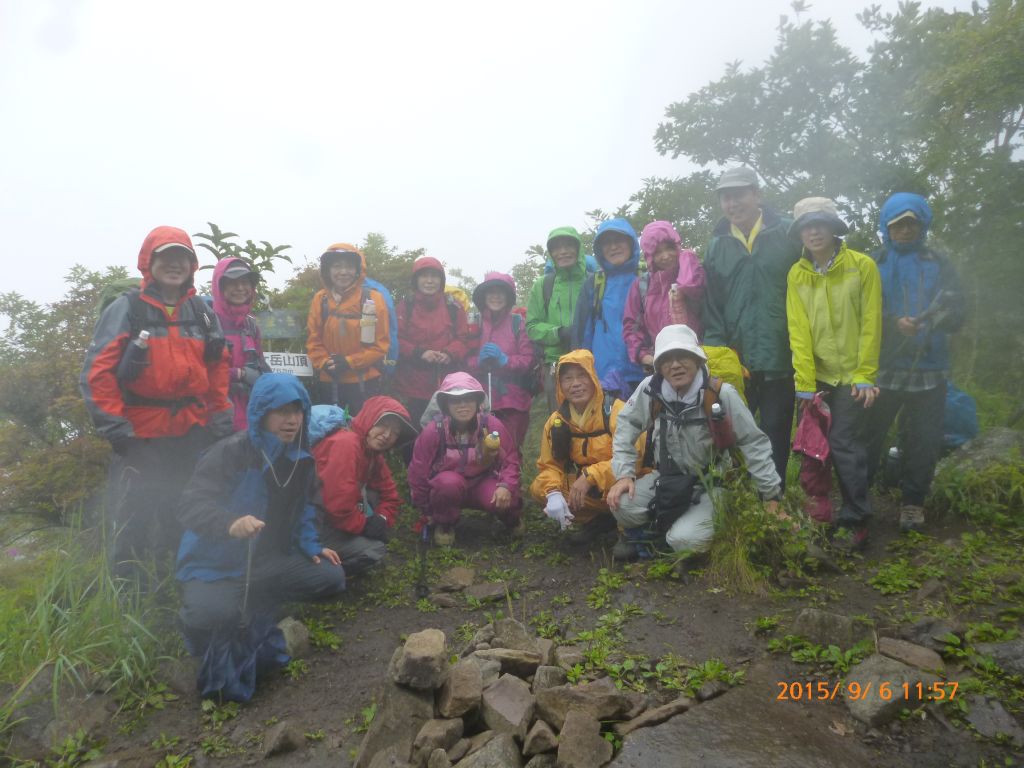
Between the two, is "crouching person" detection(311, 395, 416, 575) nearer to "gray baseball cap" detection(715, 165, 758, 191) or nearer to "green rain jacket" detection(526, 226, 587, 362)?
"green rain jacket" detection(526, 226, 587, 362)

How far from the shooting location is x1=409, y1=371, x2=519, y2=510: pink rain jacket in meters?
5.39

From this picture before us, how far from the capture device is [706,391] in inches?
169

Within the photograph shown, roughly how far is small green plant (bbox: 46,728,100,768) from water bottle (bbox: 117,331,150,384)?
1.94 metres

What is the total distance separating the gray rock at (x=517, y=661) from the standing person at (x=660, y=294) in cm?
249

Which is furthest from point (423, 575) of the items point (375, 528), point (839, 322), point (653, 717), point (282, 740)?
point (839, 322)

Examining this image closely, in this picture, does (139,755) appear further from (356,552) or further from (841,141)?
(841,141)

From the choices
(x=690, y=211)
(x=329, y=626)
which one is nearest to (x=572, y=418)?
(x=329, y=626)

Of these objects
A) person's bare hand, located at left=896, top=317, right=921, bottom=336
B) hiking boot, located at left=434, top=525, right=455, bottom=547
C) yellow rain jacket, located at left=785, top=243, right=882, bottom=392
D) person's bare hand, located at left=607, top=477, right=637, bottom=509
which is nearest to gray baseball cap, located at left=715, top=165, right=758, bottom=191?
yellow rain jacket, located at left=785, top=243, right=882, bottom=392

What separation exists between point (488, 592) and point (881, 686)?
2.41 metres

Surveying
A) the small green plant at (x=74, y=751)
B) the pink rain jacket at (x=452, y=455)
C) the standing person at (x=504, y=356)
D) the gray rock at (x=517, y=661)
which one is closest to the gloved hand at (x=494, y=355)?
the standing person at (x=504, y=356)

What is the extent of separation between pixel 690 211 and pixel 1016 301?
6110 millimetres

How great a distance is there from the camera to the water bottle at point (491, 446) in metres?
5.32

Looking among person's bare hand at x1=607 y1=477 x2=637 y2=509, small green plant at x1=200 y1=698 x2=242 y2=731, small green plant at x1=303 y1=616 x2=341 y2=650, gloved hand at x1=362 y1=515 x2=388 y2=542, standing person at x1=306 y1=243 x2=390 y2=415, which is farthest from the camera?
standing person at x1=306 y1=243 x2=390 y2=415

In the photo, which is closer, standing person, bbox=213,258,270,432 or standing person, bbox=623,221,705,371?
standing person, bbox=623,221,705,371
